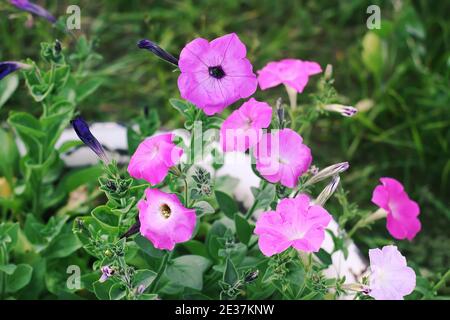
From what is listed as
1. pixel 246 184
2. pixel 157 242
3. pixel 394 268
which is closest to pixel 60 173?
pixel 246 184

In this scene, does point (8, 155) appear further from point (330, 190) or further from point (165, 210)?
point (330, 190)

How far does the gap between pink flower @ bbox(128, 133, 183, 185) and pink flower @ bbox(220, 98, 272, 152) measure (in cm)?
7

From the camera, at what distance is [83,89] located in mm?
1300

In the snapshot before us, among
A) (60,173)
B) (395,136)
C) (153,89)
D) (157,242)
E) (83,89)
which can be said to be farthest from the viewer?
(153,89)

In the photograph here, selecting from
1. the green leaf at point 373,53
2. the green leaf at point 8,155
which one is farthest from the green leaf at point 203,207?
the green leaf at point 373,53

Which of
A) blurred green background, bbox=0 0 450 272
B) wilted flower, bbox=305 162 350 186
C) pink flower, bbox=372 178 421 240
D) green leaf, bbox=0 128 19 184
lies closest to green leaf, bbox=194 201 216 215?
wilted flower, bbox=305 162 350 186

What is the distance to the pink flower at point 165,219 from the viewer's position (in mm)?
874

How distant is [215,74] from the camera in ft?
2.98

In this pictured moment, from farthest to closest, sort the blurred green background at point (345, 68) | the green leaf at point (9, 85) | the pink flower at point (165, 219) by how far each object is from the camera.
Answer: the blurred green background at point (345, 68) → the green leaf at point (9, 85) → the pink flower at point (165, 219)

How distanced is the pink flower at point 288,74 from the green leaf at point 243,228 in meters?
0.21

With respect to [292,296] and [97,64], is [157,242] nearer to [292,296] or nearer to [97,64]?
[292,296]

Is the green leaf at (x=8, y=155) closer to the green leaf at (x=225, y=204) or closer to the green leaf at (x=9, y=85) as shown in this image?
the green leaf at (x=9, y=85)
